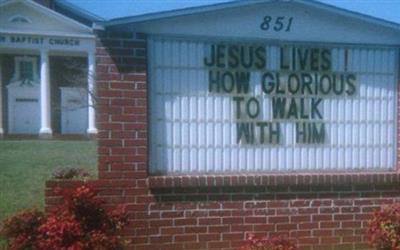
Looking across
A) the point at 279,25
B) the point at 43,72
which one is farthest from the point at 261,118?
the point at 43,72

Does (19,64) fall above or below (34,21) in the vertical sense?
below

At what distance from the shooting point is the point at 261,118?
5.81 meters

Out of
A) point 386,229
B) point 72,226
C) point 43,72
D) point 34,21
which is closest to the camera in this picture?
point 72,226

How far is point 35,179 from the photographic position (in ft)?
39.3

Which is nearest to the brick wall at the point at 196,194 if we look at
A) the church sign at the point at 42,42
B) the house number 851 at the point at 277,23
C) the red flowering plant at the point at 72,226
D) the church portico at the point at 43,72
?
the red flowering plant at the point at 72,226

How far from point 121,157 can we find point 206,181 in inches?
37.4

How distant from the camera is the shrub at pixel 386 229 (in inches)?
201

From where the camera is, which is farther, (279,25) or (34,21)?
(34,21)

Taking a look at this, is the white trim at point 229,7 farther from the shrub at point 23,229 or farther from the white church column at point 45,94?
the white church column at point 45,94

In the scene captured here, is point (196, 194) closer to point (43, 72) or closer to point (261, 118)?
point (261, 118)

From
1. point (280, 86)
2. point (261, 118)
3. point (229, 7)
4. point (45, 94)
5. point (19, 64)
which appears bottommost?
point (261, 118)

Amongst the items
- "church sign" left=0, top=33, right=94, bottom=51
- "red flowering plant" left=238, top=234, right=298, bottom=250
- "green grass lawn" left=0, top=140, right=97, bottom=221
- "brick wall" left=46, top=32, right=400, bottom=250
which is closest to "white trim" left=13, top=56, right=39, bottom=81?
"church sign" left=0, top=33, right=94, bottom=51

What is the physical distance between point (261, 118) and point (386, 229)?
1.75m

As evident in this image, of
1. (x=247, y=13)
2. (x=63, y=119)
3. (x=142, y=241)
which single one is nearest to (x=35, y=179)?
(x=142, y=241)
